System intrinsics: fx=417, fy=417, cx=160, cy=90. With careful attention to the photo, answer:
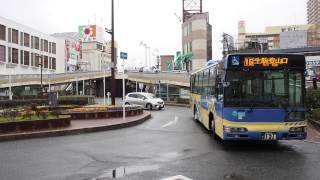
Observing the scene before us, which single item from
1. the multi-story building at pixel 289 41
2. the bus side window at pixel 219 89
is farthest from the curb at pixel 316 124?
the multi-story building at pixel 289 41

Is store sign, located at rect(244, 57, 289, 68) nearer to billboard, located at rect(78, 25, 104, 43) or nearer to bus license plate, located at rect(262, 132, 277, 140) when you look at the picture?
bus license plate, located at rect(262, 132, 277, 140)

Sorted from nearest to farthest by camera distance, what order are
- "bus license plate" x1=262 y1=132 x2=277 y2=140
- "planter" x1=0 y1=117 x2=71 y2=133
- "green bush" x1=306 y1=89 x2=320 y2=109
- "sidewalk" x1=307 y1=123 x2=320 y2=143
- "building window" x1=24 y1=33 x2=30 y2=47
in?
"bus license plate" x1=262 y1=132 x2=277 y2=140 → "sidewalk" x1=307 y1=123 x2=320 y2=143 → "planter" x1=0 y1=117 x2=71 y2=133 → "green bush" x1=306 y1=89 x2=320 y2=109 → "building window" x1=24 y1=33 x2=30 y2=47

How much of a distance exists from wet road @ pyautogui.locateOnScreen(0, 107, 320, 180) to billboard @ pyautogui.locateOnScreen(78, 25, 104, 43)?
127708mm

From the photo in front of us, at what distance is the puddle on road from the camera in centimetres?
833

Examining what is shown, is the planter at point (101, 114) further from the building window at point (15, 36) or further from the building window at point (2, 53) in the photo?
the building window at point (15, 36)

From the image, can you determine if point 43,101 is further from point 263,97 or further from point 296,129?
point 296,129

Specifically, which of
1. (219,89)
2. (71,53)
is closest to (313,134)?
(219,89)

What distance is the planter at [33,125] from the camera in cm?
1484

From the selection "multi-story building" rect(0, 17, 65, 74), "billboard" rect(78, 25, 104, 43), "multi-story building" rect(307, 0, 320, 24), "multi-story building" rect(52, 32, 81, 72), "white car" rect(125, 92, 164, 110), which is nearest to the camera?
"white car" rect(125, 92, 164, 110)

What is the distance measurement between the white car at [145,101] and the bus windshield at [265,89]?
24221 mm

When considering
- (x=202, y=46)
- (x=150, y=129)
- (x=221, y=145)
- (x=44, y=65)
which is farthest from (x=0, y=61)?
(x=221, y=145)

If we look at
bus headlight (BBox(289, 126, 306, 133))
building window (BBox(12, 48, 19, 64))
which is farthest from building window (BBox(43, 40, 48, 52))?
bus headlight (BBox(289, 126, 306, 133))

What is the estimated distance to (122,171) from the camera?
8852 millimetres

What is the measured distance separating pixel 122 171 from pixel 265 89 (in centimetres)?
484
